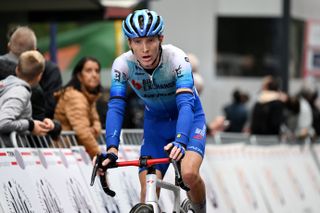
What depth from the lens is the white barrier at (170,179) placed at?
880 centimetres

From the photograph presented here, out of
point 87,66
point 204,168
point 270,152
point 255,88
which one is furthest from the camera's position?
point 255,88

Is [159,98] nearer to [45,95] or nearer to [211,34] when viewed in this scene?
[45,95]

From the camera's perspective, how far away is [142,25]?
8.67 m

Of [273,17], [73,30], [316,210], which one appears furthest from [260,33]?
[316,210]

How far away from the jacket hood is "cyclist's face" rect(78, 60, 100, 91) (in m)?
1.87

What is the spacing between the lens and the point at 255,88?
25156 millimetres

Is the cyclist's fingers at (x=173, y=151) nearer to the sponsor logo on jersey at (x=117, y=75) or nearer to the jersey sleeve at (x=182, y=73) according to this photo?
the jersey sleeve at (x=182, y=73)

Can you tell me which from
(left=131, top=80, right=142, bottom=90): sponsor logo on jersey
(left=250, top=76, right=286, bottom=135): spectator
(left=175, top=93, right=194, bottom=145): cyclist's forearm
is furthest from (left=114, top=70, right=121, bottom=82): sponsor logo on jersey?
(left=250, top=76, right=286, bottom=135): spectator

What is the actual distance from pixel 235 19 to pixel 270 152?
29.4 ft

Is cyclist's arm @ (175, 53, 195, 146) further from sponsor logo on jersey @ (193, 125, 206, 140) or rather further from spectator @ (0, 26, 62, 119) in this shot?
spectator @ (0, 26, 62, 119)

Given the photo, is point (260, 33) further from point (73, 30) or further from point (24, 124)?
point (24, 124)

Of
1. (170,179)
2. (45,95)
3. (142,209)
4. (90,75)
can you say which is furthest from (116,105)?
(170,179)

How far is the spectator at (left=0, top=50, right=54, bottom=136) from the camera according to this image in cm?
946

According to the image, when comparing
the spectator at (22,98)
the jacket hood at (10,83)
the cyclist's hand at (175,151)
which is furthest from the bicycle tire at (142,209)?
the jacket hood at (10,83)
